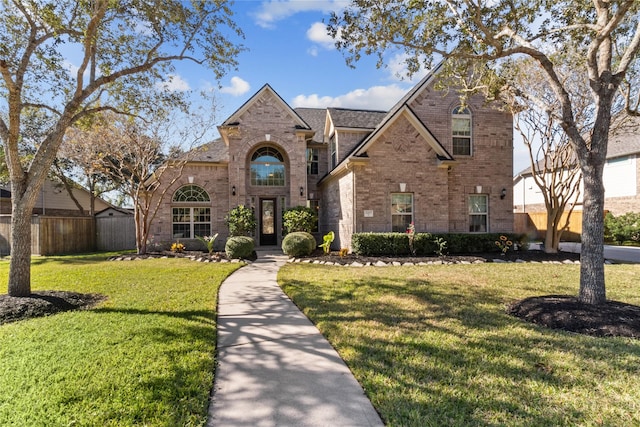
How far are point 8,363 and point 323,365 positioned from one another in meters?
3.56

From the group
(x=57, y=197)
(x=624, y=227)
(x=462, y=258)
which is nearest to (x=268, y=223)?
(x=462, y=258)

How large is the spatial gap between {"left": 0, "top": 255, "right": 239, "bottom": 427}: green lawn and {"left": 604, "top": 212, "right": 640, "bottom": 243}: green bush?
2254 cm

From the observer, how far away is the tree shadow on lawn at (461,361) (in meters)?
2.65

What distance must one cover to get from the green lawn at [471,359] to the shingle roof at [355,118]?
1091 cm

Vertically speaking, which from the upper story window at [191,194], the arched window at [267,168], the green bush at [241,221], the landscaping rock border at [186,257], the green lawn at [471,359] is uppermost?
the arched window at [267,168]

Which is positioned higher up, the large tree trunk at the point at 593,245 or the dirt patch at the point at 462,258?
the large tree trunk at the point at 593,245

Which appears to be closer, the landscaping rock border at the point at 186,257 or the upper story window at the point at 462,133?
the landscaping rock border at the point at 186,257

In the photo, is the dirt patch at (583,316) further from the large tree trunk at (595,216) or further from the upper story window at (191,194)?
the upper story window at (191,194)

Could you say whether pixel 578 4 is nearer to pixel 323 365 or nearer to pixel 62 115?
pixel 323 365

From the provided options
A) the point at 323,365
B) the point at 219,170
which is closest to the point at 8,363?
the point at 323,365

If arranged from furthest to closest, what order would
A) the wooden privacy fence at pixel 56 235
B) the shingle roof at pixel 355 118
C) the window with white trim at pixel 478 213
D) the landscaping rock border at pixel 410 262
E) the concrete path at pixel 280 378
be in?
the shingle roof at pixel 355 118 → the window with white trim at pixel 478 213 → the wooden privacy fence at pixel 56 235 → the landscaping rock border at pixel 410 262 → the concrete path at pixel 280 378

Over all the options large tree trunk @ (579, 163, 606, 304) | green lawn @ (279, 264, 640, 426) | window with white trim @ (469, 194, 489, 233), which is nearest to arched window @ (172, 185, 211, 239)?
green lawn @ (279, 264, 640, 426)

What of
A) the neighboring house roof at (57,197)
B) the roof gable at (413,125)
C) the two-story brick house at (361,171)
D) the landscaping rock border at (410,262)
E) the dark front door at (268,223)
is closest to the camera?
the landscaping rock border at (410,262)

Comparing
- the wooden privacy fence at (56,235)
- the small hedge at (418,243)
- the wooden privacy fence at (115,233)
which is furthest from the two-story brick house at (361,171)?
the wooden privacy fence at (56,235)
